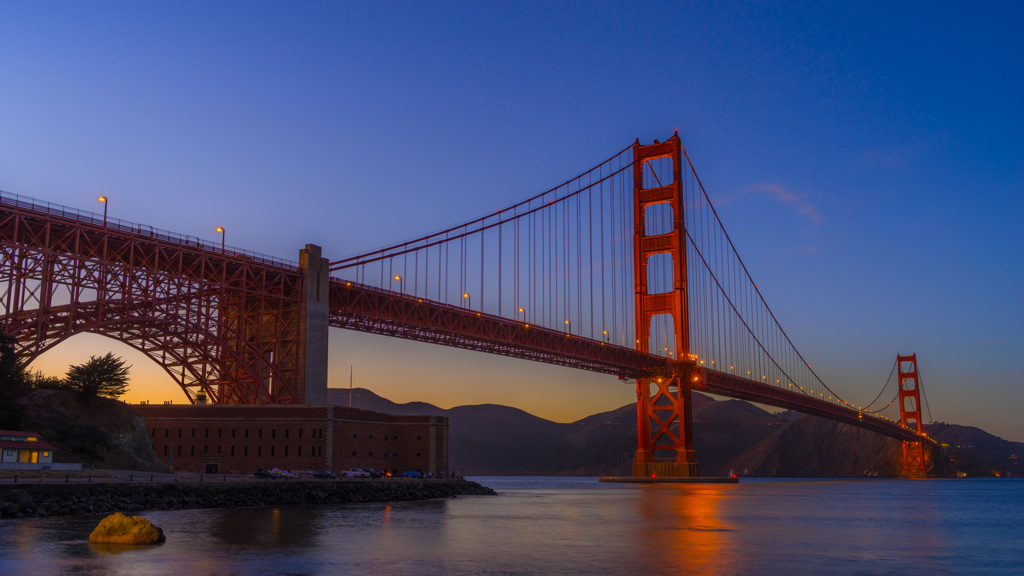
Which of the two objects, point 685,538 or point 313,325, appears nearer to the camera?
point 685,538

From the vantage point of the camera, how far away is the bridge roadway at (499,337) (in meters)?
79.2

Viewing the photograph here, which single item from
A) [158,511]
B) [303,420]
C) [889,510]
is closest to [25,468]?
[158,511]

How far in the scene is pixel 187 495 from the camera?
166 feet

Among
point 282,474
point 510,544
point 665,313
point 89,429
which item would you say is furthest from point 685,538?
point 665,313

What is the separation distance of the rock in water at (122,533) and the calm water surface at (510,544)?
2.19 feet

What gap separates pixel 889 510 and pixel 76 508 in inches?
2177

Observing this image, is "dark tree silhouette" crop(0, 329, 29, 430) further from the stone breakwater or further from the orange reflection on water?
the orange reflection on water

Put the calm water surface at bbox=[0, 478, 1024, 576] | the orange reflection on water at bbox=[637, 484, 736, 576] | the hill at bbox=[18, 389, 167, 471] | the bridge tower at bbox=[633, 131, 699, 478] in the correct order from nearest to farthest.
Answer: the calm water surface at bbox=[0, 478, 1024, 576] → the orange reflection on water at bbox=[637, 484, 736, 576] → the hill at bbox=[18, 389, 167, 471] → the bridge tower at bbox=[633, 131, 699, 478]

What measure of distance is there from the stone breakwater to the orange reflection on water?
1831cm

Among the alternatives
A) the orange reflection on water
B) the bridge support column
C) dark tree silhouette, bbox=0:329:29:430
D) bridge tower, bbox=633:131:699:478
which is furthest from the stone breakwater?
bridge tower, bbox=633:131:699:478

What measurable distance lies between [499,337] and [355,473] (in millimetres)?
20943

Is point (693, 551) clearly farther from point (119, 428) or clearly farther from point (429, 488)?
point (119, 428)

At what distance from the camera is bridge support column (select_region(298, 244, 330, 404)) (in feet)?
244

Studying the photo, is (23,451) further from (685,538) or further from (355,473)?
(685,538)
